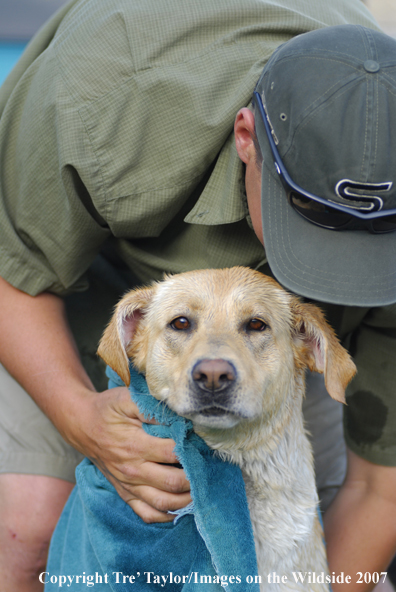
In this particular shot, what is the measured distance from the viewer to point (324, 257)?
165 centimetres

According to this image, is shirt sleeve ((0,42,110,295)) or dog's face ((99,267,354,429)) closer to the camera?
dog's face ((99,267,354,429))

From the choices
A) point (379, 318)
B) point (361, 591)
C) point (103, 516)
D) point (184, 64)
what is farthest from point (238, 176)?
point (361, 591)

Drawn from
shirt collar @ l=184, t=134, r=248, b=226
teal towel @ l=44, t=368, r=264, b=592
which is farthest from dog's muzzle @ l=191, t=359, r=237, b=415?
shirt collar @ l=184, t=134, r=248, b=226

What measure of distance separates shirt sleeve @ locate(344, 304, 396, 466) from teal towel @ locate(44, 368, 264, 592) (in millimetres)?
877

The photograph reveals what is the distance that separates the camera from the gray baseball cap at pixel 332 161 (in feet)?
4.97

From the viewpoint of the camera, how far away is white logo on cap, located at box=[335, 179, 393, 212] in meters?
1.52

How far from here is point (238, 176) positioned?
193 centimetres

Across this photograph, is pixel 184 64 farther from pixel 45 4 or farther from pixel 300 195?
pixel 45 4

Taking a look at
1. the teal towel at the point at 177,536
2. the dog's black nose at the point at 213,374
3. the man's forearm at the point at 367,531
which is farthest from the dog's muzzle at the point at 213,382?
the man's forearm at the point at 367,531

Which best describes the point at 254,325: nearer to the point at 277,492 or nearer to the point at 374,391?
the point at 277,492

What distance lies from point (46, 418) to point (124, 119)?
128 cm

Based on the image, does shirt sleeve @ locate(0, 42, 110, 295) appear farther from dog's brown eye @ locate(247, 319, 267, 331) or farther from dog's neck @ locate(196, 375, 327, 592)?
dog's neck @ locate(196, 375, 327, 592)

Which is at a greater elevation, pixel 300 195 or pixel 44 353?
pixel 300 195

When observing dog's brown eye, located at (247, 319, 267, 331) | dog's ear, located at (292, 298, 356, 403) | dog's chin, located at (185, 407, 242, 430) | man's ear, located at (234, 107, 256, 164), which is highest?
man's ear, located at (234, 107, 256, 164)
